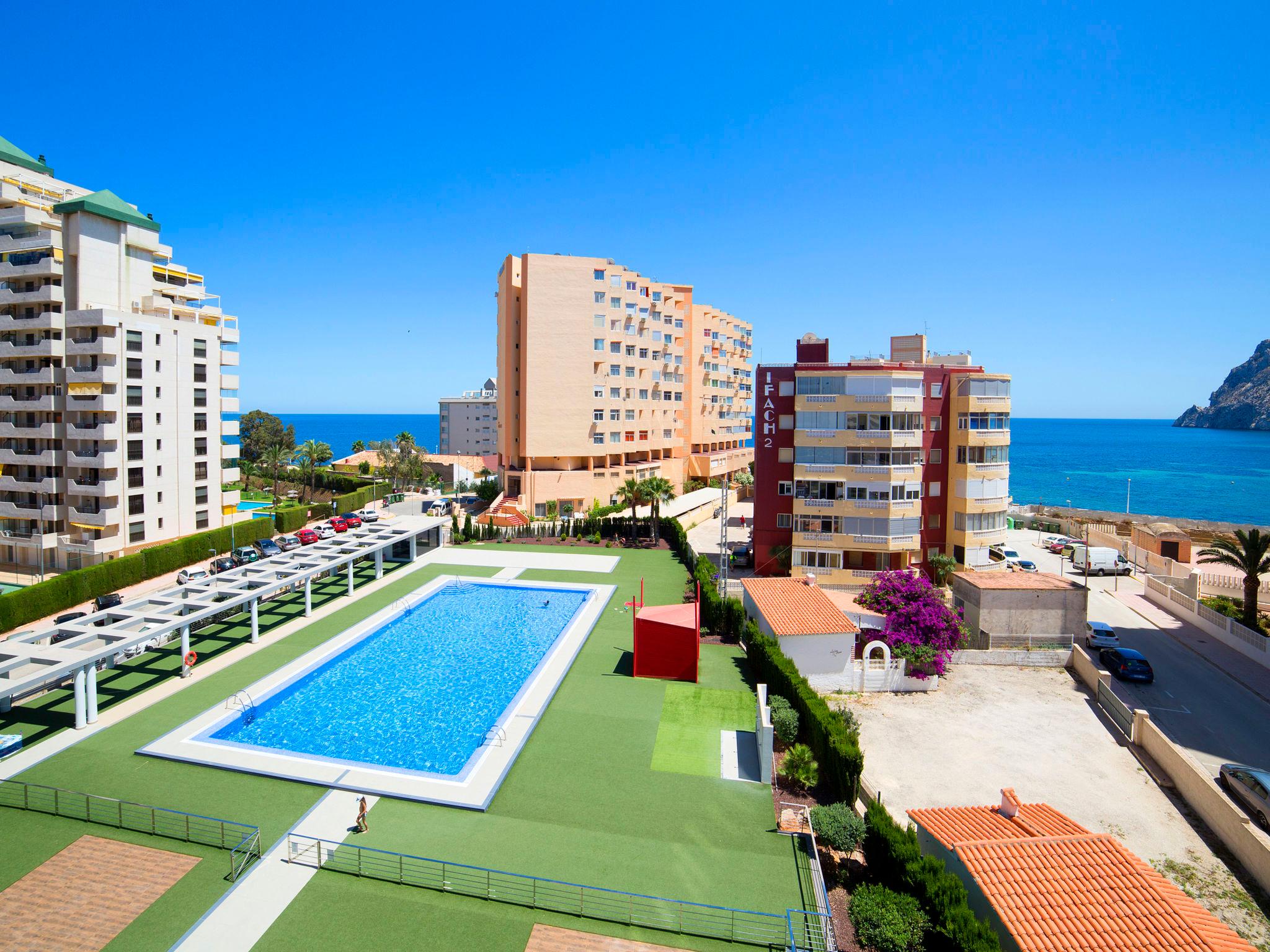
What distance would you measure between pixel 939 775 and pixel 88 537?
159 ft

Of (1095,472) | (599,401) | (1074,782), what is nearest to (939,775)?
(1074,782)

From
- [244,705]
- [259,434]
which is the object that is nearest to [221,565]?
[244,705]

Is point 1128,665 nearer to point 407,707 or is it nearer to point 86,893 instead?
point 407,707

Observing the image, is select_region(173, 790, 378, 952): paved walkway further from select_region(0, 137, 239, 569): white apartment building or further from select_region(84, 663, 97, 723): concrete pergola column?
select_region(0, 137, 239, 569): white apartment building

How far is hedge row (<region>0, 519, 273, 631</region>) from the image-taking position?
31.3 m

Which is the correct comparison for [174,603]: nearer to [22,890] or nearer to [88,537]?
[22,890]

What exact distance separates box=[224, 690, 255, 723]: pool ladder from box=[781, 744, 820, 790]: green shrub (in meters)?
17.4

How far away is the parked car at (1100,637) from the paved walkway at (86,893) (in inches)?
1332

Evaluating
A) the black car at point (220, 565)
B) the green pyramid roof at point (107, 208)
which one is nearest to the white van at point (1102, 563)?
the black car at point (220, 565)

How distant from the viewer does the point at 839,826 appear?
51.2 feet

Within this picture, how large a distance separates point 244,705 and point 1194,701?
34749 millimetres

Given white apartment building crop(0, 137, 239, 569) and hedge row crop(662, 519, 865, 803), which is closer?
hedge row crop(662, 519, 865, 803)

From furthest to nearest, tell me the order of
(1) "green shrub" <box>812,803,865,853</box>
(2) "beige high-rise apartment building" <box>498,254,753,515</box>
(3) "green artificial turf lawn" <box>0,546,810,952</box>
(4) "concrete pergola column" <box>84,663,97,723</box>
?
(2) "beige high-rise apartment building" <box>498,254,753,515</box> → (4) "concrete pergola column" <box>84,663,97,723</box> → (1) "green shrub" <box>812,803,865,853</box> → (3) "green artificial turf lawn" <box>0,546,810,952</box>

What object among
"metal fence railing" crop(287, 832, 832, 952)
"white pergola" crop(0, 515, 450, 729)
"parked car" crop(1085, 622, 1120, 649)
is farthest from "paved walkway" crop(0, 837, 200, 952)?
"parked car" crop(1085, 622, 1120, 649)
